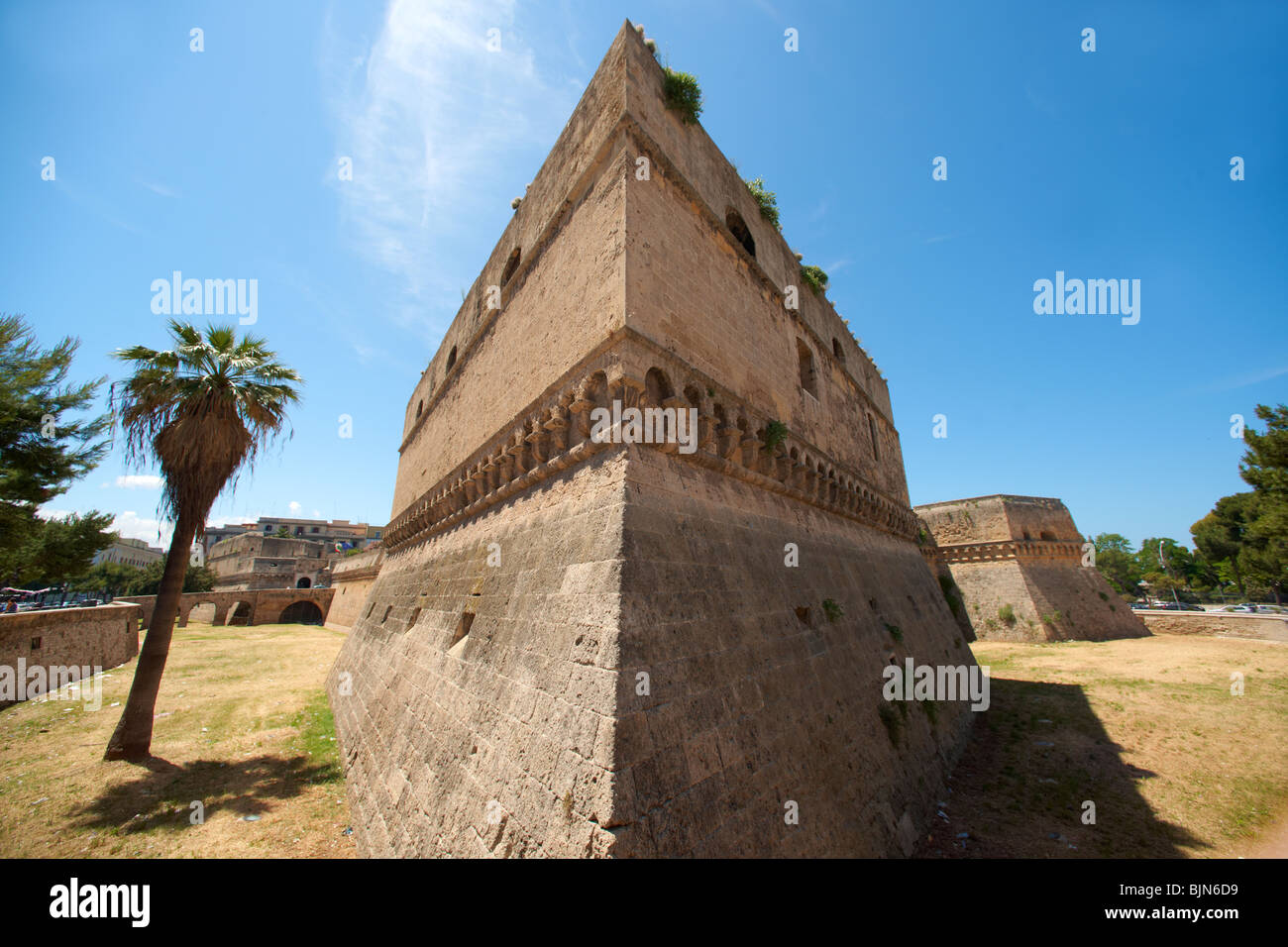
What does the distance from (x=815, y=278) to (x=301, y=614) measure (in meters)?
43.5

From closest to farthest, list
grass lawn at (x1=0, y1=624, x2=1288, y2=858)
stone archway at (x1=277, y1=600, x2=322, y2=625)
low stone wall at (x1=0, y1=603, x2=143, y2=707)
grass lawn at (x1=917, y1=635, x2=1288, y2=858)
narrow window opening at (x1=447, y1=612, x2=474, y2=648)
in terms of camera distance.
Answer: grass lawn at (x1=0, y1=624, x2=1288, y2=858)
grass lawn at (x1=917, y1=635, x2=1288, y2=858)
narrow window opening at (x1=447, y1=612, x2=474, y2=648)
low stone wall at (x1=0, y1=603, x2=143, y2=707)
stone archway at (x1=277, y1=600, x2=322, y2=625)

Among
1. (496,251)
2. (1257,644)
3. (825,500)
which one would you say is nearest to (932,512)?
(1257,644)

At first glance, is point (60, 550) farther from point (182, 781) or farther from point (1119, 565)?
point (1119, 565)

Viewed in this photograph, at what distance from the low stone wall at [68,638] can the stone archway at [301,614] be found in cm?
2003

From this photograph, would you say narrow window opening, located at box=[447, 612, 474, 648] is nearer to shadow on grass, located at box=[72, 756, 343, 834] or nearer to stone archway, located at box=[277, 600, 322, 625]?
shadow on grass, located at box=[72, 756, 343, 834]

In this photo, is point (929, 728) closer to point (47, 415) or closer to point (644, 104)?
point (644, 104)

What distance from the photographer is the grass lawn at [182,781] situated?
502cm

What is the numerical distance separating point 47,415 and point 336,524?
73638 mm

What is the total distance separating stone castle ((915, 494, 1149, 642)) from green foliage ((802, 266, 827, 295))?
14.9 meters

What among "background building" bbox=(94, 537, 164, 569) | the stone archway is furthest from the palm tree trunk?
"background building" bbox=(94, 537, 164, 569)

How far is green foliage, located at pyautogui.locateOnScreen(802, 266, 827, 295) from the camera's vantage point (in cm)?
1096

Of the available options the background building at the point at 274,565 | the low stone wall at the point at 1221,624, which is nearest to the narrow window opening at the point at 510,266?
the low stone wall at the point at 1221,624

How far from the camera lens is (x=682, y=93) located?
686 cm
